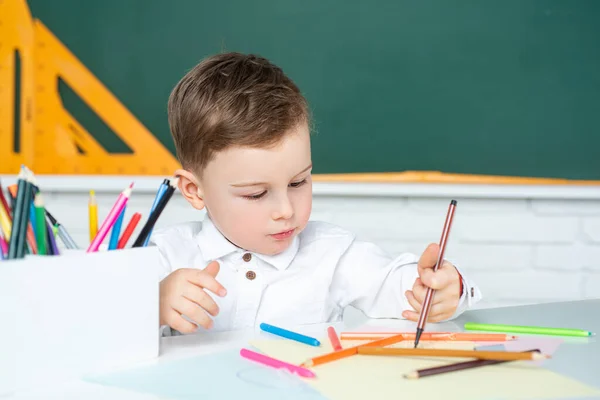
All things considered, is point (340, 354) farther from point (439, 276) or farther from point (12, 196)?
point (12, 196)

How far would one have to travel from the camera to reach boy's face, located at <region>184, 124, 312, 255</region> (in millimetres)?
802

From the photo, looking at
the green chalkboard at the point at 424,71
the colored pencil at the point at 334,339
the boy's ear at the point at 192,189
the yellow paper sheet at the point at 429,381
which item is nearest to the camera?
the yellow paper sheet at the point at 429,381

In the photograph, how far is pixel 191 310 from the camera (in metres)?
0.67

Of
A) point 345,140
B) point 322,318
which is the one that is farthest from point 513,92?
point 322,318

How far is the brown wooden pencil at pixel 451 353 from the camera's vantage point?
0.58 m

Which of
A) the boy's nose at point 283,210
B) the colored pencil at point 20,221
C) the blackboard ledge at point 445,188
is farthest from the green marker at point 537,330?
the blackboard ledge at point 445,188

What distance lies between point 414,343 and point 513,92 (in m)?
1.04

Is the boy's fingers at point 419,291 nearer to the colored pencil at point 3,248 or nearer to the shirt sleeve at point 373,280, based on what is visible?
the shirt sleeve at point 373,280

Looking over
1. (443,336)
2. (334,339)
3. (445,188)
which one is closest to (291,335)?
(334,339)

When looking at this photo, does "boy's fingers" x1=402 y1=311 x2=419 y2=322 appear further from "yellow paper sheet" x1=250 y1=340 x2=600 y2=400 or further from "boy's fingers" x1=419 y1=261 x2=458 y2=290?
"yellow paper sheet" x1=250 y1=340 x2=600 y2=400

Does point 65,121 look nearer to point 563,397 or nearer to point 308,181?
point 308,181

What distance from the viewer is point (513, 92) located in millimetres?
1571

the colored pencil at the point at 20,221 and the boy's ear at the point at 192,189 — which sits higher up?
the boy's ear at the point at 192,189

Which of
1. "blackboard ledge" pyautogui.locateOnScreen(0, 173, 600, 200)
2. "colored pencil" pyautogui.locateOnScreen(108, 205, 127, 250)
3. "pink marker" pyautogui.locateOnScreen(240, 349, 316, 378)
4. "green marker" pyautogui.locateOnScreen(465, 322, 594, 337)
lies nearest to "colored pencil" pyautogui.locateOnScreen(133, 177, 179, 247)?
"colored pencil" pyautogui.locateOnScreen(108, 205, 127, 250)
